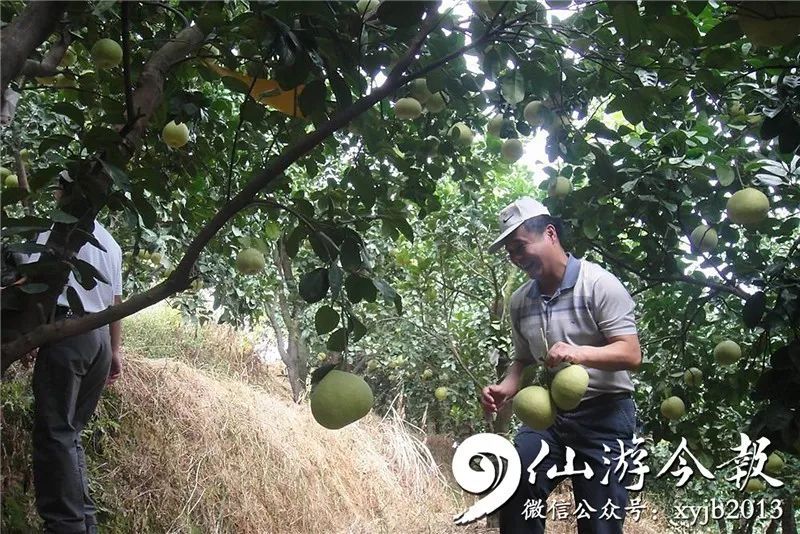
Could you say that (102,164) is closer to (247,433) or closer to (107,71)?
(107,71)

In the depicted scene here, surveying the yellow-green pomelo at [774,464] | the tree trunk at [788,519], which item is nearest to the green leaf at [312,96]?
the yellow-green pomelo at [774,464]

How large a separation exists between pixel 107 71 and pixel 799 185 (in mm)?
1943

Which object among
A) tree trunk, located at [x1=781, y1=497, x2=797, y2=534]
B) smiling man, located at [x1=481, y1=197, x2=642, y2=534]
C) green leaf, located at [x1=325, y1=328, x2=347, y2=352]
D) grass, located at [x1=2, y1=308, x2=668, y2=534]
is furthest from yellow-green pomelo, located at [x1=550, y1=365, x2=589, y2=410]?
tree trunk, located at [x1=781, y1=497, x2=797, y2=534]

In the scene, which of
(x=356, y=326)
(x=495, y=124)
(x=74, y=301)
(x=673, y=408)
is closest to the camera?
(x=74, y=301)

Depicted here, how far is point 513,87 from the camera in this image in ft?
5.07

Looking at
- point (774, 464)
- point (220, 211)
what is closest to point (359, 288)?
point (220, 211)

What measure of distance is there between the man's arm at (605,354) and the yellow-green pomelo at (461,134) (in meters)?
0.79

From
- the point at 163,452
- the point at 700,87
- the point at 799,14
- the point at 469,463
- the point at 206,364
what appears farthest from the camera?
the point at 206,364

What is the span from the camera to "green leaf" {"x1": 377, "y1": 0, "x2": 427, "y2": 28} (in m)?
0.91

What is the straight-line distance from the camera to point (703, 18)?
173 cm

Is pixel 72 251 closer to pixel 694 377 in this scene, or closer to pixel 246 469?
pixel 694 377

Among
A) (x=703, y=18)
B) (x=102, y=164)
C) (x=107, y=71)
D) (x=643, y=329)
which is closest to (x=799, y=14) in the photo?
(x=703, y=18)

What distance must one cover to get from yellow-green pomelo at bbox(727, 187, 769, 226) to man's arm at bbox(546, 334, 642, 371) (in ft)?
1.59

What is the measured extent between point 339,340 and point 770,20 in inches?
32.4
